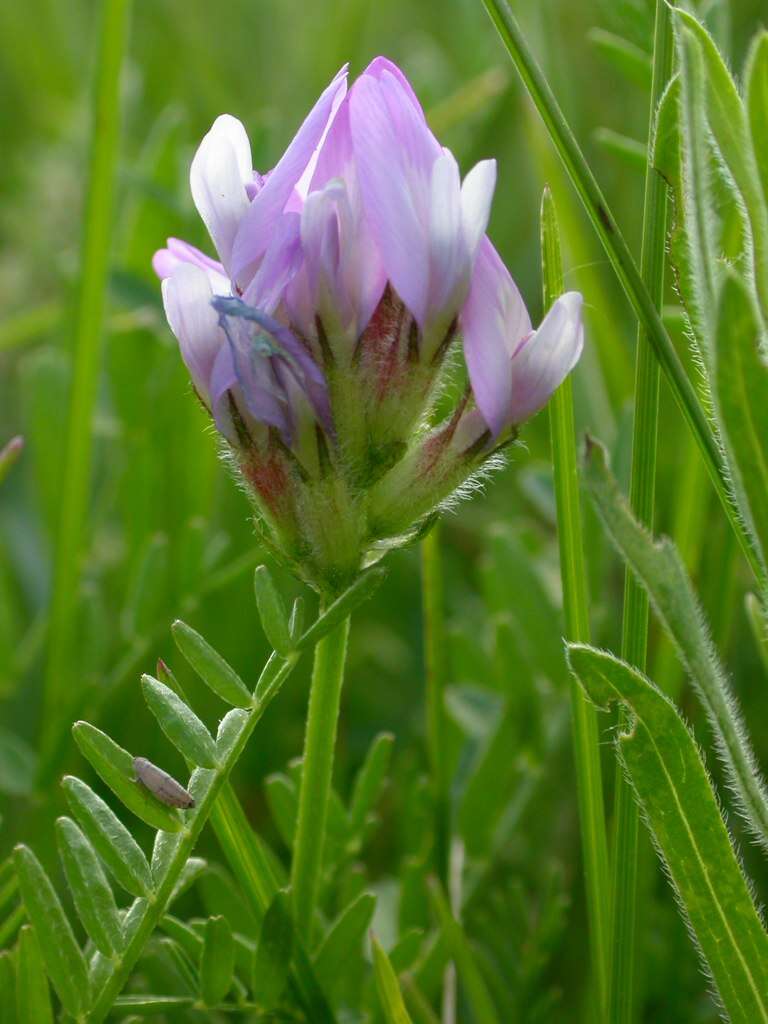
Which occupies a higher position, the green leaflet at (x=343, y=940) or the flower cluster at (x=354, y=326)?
the flower cluster at (x=354, y=326)

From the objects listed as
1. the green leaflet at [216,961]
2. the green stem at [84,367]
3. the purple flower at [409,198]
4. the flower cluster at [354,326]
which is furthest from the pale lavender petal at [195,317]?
the green stem at [84,367]

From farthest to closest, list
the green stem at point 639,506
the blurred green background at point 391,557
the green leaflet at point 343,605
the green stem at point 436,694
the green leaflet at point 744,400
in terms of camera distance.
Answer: the blurred green background at point 391,557, the green stem at point 436,694, the green stem at point 639,506, the green leaflet at point 343,605, the green leaflet at point 744,400

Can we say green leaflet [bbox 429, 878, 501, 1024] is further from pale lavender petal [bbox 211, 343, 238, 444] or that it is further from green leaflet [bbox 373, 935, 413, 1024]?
pale lavender petal [bbox 211, 343, 238, 444]

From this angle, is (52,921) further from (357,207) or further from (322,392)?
(357,207)

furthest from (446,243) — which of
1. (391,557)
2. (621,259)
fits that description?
(391,557)

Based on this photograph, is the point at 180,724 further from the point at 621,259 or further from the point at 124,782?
the point at 621,259

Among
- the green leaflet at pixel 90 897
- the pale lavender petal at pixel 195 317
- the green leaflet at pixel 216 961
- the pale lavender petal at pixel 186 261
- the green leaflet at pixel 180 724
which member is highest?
the pale lavender petal at pixel 186 261

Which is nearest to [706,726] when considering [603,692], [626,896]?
[626,896]

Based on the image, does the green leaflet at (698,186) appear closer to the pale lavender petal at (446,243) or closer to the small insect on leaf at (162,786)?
the pale lavender petal at (446,243)
